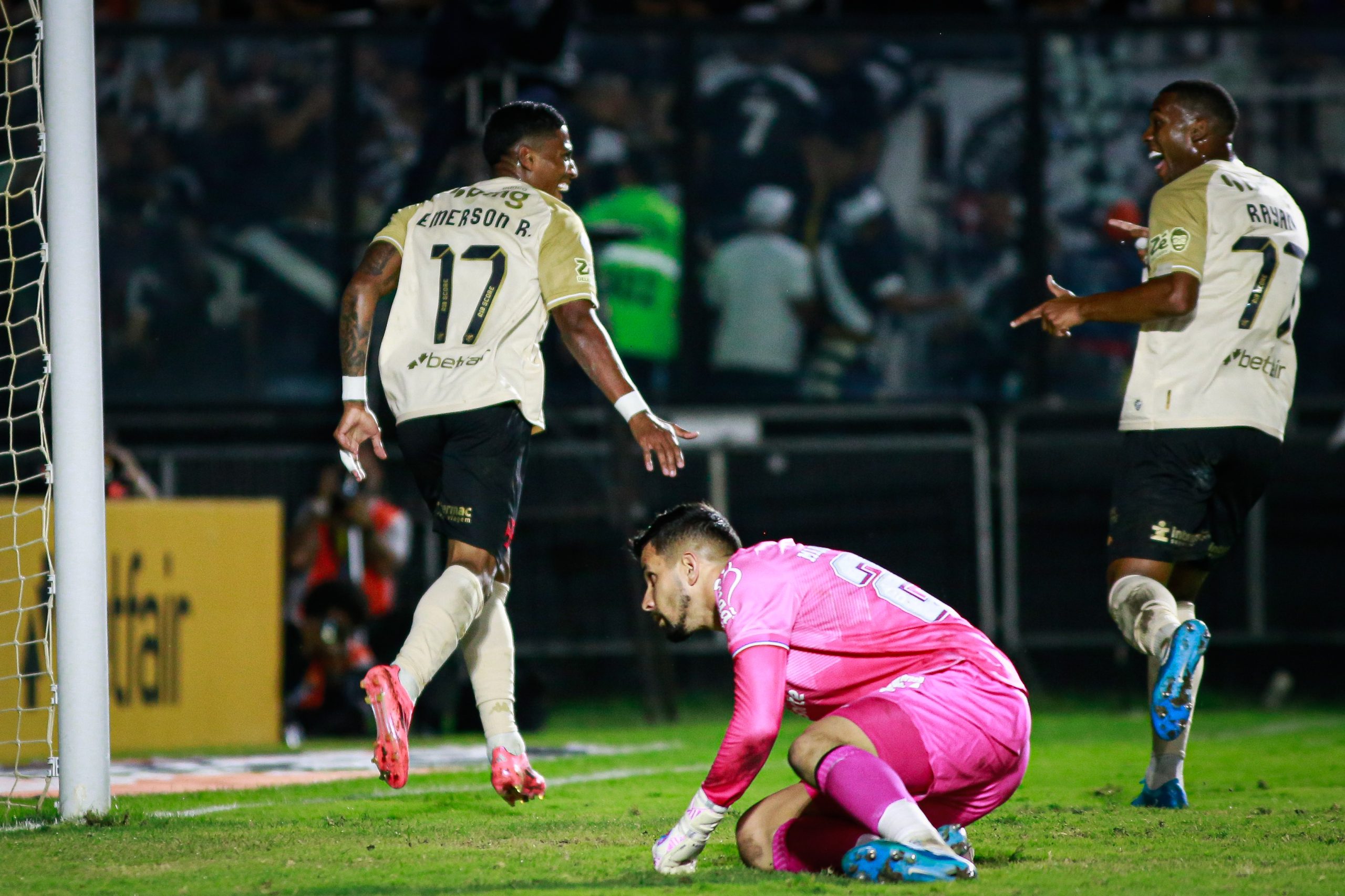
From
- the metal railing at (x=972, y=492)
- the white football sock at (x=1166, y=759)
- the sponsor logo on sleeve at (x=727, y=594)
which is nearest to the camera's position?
the sponsor logo on sleeve at (x=727, y=594)

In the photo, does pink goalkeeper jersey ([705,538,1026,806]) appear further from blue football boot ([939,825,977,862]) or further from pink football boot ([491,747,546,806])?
pink football boot ([491,747,546,806])

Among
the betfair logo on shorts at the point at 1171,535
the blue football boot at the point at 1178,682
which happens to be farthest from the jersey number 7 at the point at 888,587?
the betfair logo on shorts at the point at 1171,535

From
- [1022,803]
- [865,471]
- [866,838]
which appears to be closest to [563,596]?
[865,471]

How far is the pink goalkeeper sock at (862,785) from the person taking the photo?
147 inches

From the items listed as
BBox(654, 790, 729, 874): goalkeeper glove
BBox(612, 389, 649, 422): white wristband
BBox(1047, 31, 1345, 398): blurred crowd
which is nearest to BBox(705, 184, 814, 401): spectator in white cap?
BBox(1047, 31, 1345, 398): blurred crowd

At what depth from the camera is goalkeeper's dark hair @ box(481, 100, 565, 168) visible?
5777mm

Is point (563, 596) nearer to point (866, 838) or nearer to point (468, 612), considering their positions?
point (468, 612)

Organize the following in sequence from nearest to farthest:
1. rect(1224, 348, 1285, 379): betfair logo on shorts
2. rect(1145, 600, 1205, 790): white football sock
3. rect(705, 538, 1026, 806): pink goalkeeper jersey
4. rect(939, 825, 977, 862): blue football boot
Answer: rect(705, 538, 1026, 806): pink goalkeeper jersey
rect(939, 825, 977, 862): blue football boot
rect(1145, 600, 1205, 790): white football sock
rect(1224, 348, 1285, 379): betfair logo on shorts

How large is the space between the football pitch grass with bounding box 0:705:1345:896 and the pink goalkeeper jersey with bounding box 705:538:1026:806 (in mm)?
447

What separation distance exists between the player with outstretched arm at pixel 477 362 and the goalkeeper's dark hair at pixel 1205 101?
217 cm

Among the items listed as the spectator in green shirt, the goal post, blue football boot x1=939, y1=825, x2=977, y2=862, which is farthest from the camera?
the spectator in green shirt

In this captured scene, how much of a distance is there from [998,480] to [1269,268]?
5.67 m

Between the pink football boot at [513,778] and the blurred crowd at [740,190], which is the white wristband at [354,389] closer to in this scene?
the pink football boot at [513,778]

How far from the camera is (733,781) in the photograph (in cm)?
376
